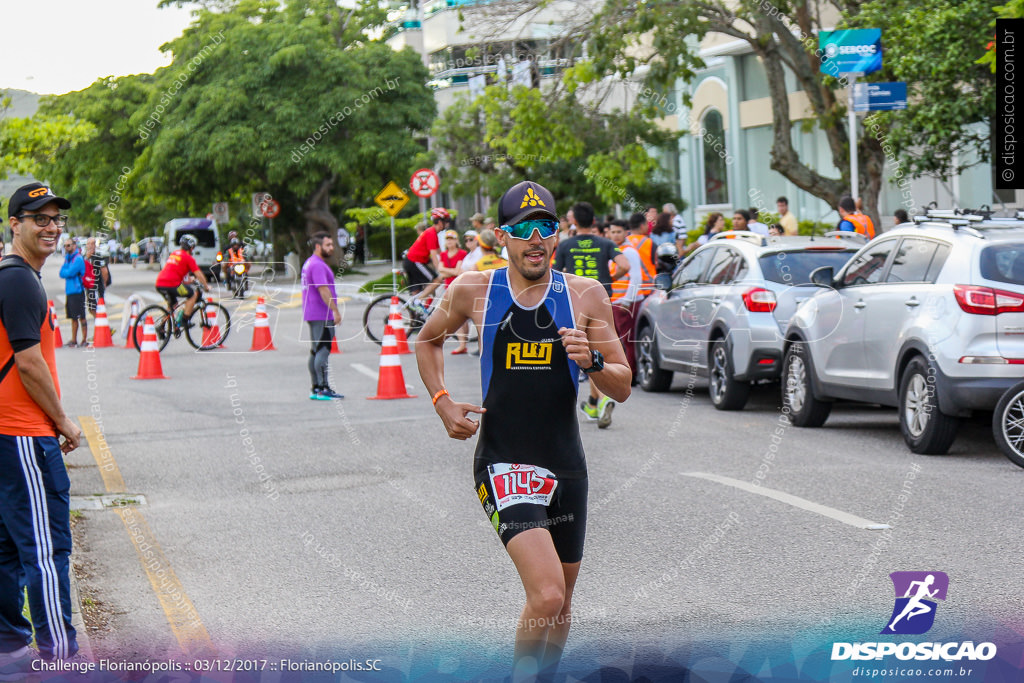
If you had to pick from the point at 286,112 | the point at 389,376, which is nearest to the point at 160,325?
the point at 389,376

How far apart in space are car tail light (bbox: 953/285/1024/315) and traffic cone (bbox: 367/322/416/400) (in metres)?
7.12

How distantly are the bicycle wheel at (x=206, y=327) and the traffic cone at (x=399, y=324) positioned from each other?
315cm

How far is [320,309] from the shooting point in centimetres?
1527

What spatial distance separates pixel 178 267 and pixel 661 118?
58.9 ft

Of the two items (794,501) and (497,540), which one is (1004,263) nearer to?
(794,501)

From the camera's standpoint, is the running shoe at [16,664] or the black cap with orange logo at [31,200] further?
the black cap with orange logo at [31,200]

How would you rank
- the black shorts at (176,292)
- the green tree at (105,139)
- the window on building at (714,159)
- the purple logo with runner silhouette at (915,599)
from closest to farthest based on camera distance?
the purple logo with runner silhouette at (915,599) < the black shorts at (176,292) < the window on building at (714,159) < the green tree at (105,139)

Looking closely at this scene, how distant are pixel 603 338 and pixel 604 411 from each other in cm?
778

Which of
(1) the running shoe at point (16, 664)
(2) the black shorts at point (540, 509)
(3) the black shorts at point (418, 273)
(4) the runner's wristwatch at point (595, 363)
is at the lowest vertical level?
(1) the running shoe at point (16, 664)

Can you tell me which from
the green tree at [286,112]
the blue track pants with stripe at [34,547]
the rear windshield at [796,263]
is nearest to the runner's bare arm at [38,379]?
the blue track pants with stripe at [34,547]

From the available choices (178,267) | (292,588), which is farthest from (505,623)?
(178,267)

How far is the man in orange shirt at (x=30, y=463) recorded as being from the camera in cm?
527

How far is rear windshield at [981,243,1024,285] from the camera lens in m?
9.84

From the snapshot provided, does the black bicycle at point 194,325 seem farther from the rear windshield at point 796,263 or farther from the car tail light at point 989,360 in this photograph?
the car tail light at point 989,360
